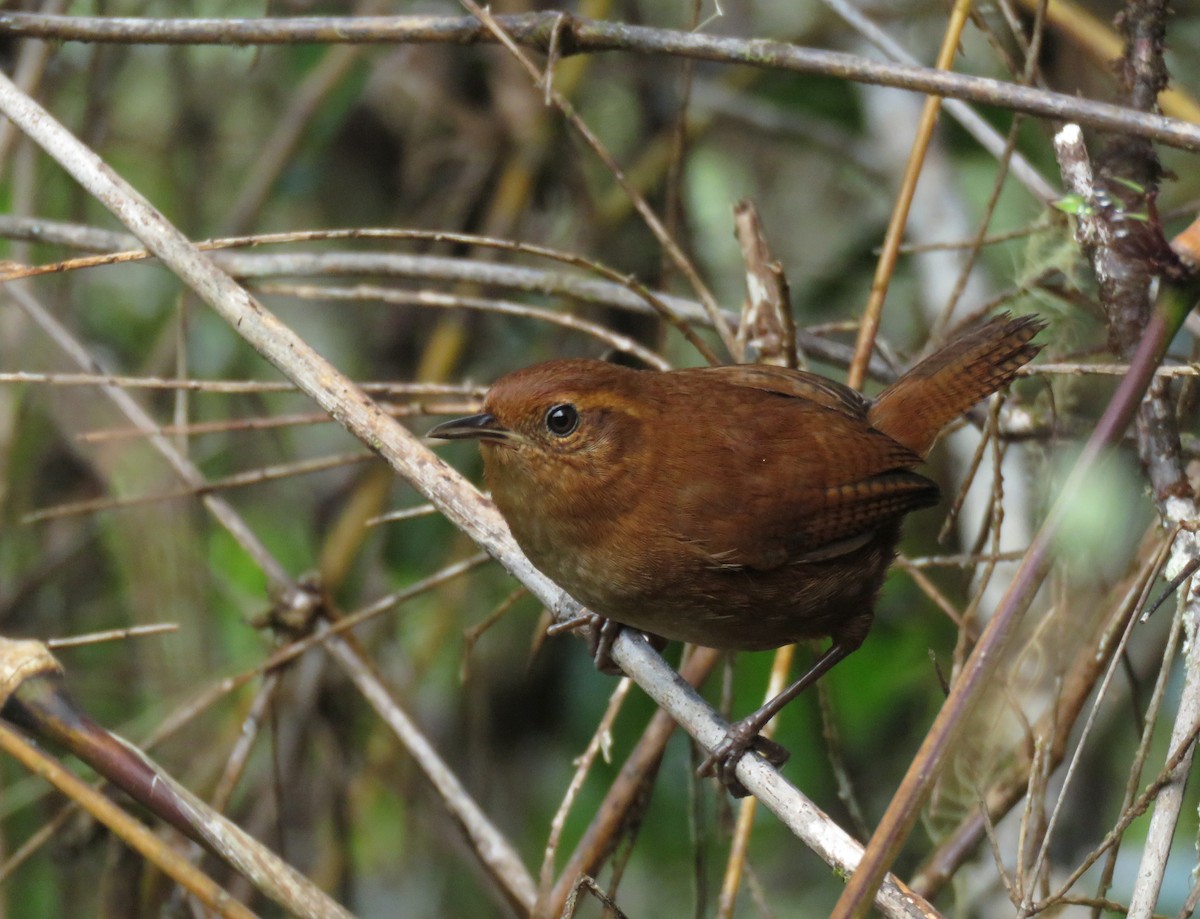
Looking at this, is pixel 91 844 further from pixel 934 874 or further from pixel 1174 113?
pixel 1174 113

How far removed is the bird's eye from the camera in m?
2.46

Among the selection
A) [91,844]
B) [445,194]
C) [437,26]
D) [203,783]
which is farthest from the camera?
[445,194]

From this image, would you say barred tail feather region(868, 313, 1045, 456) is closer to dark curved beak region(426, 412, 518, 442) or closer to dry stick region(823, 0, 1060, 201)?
dry stick region(823, 0, 1060, 201)

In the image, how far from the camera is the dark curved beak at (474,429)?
2348 millimetres

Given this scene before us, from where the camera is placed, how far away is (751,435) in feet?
8.69

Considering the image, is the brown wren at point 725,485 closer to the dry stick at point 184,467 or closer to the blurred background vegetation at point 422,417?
the blurred background vegetation at point 422,417

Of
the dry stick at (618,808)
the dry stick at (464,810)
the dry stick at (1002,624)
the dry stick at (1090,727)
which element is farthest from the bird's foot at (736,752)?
the dry stick at (1002,624)

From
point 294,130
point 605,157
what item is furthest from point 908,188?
point 294,130

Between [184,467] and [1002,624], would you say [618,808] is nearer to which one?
[184,467]

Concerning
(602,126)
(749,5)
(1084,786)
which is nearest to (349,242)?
(602,126)

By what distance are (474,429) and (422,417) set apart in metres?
1.70

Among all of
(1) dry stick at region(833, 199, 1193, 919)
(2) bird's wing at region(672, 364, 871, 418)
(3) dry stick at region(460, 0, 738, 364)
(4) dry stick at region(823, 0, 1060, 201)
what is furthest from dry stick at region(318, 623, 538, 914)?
(4) dry stick at region(823, 0, 1060, 201)

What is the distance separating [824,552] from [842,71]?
0.99m

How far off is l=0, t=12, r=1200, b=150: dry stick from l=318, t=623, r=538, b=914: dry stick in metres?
1.29
